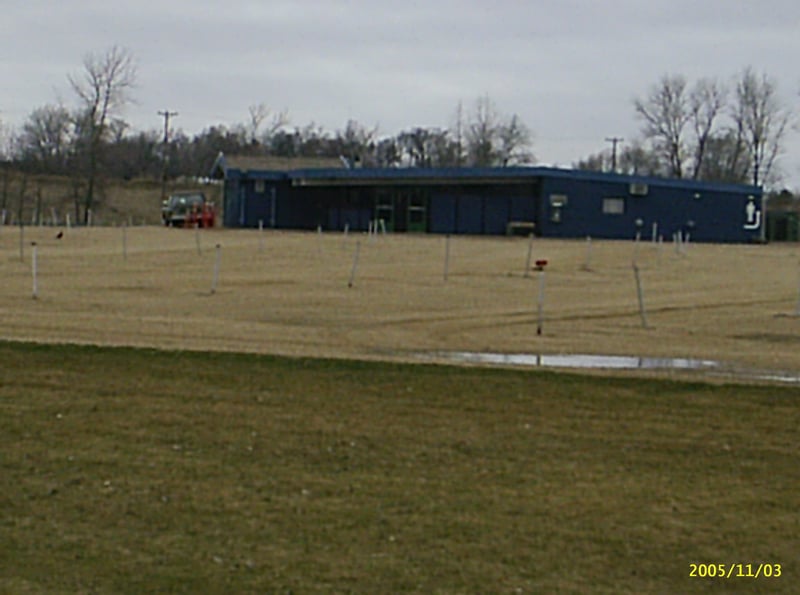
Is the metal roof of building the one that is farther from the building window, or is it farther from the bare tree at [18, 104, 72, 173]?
the bare tree at [18, 104, 72, 173]

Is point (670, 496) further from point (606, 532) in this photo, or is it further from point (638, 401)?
point (638, 401)

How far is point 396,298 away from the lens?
31328mm

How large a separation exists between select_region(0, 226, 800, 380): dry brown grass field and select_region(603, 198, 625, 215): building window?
29.5 feet

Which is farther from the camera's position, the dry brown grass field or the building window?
the building window

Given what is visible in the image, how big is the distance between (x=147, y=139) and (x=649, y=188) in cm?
7880

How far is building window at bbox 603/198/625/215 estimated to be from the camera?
64.7 m

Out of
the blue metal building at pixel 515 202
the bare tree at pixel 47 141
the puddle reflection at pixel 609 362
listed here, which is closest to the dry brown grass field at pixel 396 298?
the puddle reflection at pixel 609 362

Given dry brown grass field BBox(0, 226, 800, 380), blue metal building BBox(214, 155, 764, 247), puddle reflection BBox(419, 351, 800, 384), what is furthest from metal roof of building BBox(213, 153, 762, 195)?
puddle reflection BBox(419, 351, 800, 384)

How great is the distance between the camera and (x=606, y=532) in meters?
8.19
